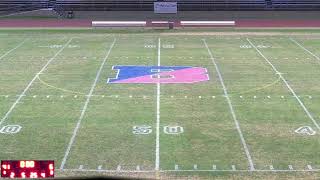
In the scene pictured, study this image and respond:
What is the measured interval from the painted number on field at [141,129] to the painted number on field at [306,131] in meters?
3.12

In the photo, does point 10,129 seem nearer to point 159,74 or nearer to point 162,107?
point 162,107

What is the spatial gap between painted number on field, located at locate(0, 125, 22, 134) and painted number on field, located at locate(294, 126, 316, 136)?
5.89m

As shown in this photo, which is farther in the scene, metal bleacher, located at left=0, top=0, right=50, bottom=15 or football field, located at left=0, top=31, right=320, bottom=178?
metal bleacher, located at left=0, top=0, right=50, bottom=15

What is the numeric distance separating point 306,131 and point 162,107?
3.74 metres

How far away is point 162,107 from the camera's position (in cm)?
1595

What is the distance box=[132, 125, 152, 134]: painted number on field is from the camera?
13703 mm

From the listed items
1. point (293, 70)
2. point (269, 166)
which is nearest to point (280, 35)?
point (293, 70)

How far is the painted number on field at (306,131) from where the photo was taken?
44.7 ft

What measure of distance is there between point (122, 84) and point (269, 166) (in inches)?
314

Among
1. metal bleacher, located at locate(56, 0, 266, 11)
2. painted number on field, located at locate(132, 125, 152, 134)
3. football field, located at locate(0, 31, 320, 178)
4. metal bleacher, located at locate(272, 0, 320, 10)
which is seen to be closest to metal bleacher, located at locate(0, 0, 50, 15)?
metal bleacher, located at locate(56, 0, 266, 11)

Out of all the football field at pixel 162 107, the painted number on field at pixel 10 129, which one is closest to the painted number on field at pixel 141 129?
the football field at pixel 162 107

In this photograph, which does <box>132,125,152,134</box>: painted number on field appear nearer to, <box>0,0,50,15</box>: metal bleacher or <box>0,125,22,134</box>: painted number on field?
<box>0,125,22,134</box>: painted number on field
